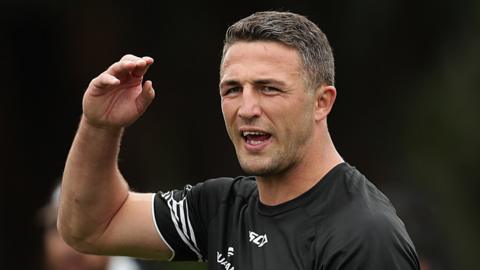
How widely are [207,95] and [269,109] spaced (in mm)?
7363

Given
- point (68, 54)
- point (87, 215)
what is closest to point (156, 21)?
point (68, 54)

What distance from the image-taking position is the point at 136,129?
40.1ft

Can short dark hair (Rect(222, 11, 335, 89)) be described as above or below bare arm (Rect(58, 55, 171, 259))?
above

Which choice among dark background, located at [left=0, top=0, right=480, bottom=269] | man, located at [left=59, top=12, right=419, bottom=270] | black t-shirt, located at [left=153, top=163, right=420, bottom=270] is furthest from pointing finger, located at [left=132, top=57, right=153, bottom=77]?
dark background, located at [left=0, top=0, right=480, bottom=269]

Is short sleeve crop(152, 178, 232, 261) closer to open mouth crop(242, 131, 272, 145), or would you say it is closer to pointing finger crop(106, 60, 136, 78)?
open mouth crop(242, 131, 272, 145)

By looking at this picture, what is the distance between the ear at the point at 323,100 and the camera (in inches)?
198

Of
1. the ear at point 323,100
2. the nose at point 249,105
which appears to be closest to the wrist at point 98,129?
the nose at point 249,105

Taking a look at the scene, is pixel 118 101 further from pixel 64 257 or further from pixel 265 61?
pixel 64 257

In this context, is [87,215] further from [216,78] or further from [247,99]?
[216,78]

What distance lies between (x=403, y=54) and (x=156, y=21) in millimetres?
2591

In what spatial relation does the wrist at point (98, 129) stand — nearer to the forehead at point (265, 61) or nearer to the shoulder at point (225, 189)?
the shoulder at point (225, 189)

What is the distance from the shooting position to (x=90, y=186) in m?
5.50

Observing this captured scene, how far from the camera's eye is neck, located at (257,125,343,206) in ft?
16.5

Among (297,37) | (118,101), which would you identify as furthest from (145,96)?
(297,37)
